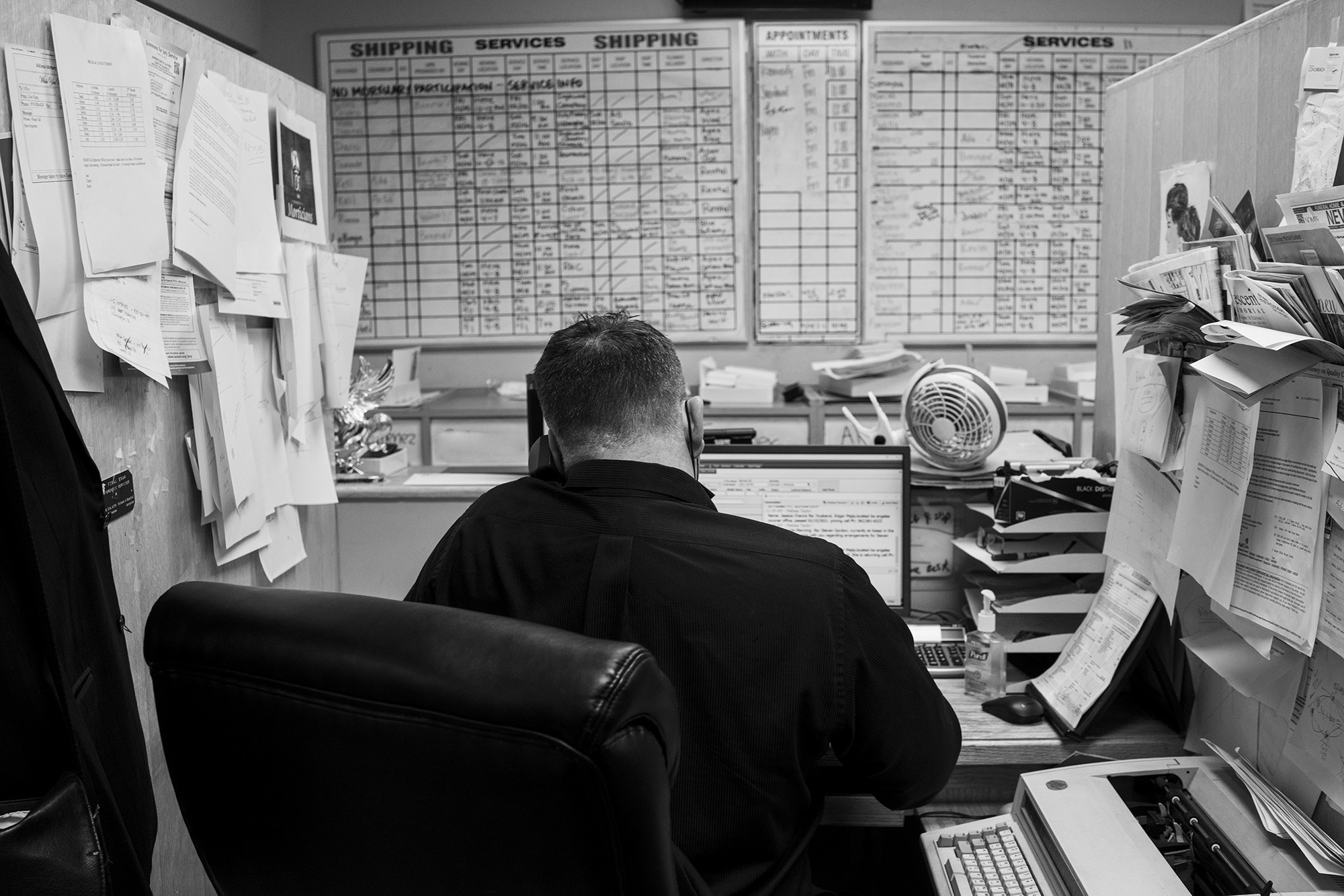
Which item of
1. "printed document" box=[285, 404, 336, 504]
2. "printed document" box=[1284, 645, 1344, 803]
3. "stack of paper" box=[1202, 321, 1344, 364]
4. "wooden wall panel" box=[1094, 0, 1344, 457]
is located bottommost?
"printed document" box=[1284, 645, 1344, 803]

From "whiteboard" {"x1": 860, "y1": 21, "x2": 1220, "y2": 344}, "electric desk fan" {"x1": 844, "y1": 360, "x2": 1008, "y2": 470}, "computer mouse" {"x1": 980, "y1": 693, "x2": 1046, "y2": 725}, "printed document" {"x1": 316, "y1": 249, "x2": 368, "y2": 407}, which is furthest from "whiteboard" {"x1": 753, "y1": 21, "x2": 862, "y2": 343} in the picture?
"computer mouse" {"x1": 980, "y1": 693, "x2": 1046, "y2": 725}

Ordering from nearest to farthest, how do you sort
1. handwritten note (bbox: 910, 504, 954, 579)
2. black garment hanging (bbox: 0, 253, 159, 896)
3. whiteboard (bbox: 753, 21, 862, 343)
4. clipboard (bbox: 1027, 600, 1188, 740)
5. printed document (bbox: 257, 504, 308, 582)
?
black garment hanging (bbox: 0, 253, 159, 896), clipboard (bbox: 1027, 600, 1188, 740), printed document (bbox: 257, 504, 308, 582), handwritten note (bbox: 910, 504, 954, 579), whiteboard (bbox: 753, 21, 862, 343)

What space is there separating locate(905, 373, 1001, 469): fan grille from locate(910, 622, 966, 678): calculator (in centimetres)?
32

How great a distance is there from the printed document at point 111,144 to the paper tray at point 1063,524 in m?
1.36

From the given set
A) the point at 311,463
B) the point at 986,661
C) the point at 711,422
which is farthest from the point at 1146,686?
the point at 711,422

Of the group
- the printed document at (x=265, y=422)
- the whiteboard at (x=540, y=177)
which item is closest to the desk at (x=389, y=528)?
the printed document at (x=265, y=422)

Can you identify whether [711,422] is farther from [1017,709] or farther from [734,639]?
[734,639]

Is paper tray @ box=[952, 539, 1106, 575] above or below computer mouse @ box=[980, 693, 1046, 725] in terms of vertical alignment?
above

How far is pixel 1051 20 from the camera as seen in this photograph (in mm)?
3695

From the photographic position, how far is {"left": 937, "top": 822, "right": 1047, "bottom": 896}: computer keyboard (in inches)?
48.4

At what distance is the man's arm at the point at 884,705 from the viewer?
1.04m

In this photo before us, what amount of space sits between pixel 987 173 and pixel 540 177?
169cm

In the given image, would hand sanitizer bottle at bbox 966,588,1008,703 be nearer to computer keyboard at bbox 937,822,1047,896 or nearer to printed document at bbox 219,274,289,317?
computer keyboard at bbox 937,822,1047,896

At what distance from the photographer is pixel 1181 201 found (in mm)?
1427
